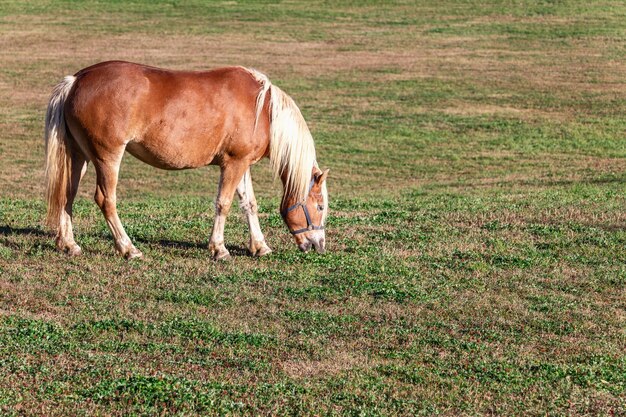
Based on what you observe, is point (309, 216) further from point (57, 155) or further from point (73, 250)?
point (57, 155)

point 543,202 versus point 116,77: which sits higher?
point 116,77

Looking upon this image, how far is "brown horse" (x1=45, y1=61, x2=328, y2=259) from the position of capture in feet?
35.3

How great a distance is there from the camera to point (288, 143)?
448 inches

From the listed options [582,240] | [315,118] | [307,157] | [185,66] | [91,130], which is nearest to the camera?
[91,130]

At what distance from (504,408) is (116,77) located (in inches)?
228

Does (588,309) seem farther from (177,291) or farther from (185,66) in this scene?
(185,66)

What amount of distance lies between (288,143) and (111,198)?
80.3 inches

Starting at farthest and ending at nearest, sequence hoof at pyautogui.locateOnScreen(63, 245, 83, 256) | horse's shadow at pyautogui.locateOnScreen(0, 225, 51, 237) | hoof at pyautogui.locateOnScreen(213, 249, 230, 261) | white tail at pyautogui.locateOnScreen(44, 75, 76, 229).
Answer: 1. horse's shadow at pyautogui.locateOnScreen(0, 225, 51, 237)
2. hoof at pyautogui.locateOnScreen(213, 249, 230, 261)
3. hoof at pyautogui.locateOnScreen(63, 245, 83, 256)
4. white tail at pyautogui.locateOnScreen(44, 75, 76, 229)

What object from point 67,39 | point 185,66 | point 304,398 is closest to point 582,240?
point 304,398

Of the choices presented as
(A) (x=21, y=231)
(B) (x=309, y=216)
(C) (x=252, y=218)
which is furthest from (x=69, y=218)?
(B) (x=309, y=216)

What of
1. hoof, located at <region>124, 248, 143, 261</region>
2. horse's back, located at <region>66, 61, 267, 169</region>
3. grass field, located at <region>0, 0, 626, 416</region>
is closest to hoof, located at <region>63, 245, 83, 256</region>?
grass field, located at <region>0, 0, 626, 416</region>

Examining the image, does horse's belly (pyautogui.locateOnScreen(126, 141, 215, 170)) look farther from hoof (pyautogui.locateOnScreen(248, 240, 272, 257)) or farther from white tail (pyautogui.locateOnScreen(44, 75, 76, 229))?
hoof (pyautogui.locateOnScreen(248, 240, 272, 257))

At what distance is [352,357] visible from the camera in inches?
313

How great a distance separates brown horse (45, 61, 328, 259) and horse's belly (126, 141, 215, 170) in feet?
0.04
